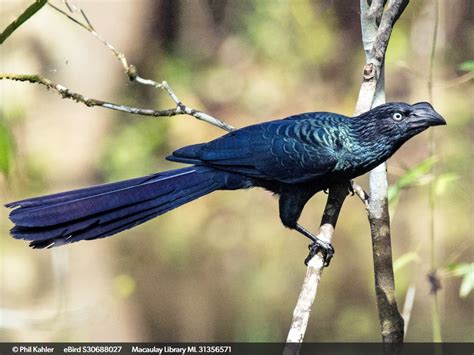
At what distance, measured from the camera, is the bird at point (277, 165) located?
1503 millimetres

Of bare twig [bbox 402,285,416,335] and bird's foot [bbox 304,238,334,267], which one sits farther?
bare twig [bbox 402,285,416,335]

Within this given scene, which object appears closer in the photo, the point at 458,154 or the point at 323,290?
the point at 458,154

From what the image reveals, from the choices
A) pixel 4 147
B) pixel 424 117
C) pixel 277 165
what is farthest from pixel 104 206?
pixel 424 117

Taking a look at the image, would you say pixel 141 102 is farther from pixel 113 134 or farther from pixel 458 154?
pixel 458 154

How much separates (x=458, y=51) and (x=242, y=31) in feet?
3.16

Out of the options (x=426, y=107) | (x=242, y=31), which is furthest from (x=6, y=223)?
(x=426, y=107)

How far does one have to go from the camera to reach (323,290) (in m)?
3.02

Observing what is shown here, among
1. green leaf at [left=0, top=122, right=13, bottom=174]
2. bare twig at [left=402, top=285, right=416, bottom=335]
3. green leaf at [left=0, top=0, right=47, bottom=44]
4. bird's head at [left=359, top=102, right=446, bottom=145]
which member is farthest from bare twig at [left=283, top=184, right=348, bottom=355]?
bare twig at [left=402, top=285, right=416, bottom=335]

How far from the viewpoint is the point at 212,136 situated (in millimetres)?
3016

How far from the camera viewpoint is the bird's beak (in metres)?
1.58

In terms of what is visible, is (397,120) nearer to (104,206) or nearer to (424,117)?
(424,117)
